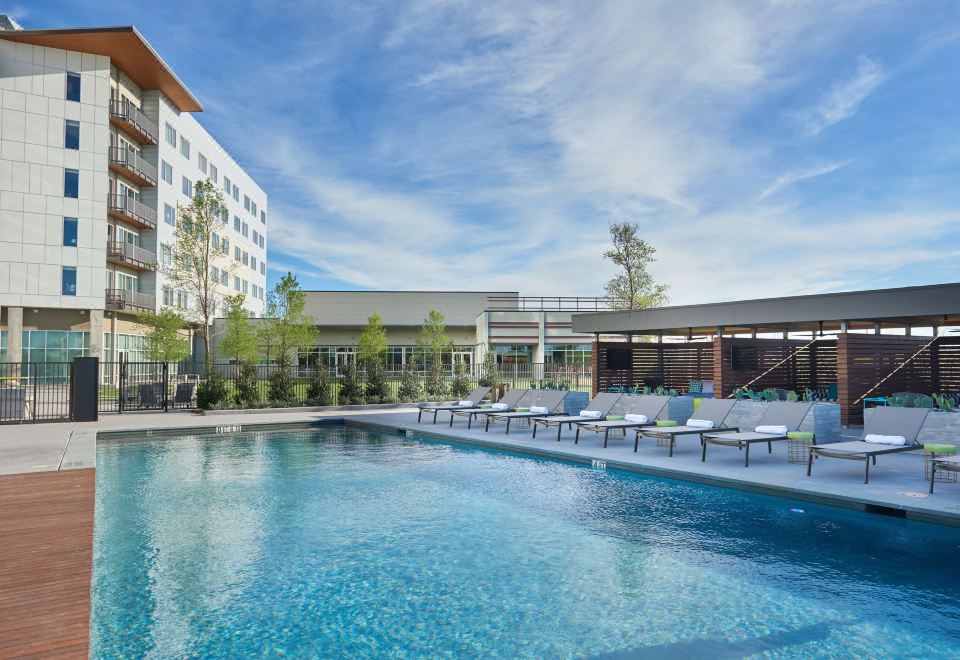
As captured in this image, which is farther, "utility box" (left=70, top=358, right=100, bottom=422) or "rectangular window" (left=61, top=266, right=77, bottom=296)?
"rectangular window" (left=61, top=266, right=77, bottom=296)

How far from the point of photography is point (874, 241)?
2578 cm

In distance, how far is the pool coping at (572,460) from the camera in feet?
24.6


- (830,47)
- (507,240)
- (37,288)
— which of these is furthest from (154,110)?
(830,47)

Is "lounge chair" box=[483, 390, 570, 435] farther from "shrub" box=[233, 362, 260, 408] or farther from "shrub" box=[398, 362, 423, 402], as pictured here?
"shrub" box=[233, 362, 260, 408]

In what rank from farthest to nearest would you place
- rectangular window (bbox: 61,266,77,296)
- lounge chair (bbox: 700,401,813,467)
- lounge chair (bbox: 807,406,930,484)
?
rectangular window (bbox: 61,266,77,296) < lounge chair (bbox: 700,401,813,467) < lounge chair (bbox: 807,406,930,484)

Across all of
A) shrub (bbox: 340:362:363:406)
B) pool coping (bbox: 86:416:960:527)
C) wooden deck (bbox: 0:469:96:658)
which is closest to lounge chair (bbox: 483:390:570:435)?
pool coping (bbox: 86:416:960:527)

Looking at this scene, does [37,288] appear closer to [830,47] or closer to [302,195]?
[302,195]

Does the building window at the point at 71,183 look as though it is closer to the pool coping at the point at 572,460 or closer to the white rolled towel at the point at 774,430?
the pool coping at the point at 572,460

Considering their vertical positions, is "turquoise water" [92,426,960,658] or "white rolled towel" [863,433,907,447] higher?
"white rolled towel" [863,433,907,447]

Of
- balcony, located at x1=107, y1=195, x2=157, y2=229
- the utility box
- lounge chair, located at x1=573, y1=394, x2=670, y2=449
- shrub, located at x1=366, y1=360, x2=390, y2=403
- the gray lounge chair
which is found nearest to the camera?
the gray lounge chair

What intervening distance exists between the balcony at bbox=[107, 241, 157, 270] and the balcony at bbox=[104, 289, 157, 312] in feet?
5.50

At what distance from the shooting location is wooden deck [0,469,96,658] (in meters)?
3.90

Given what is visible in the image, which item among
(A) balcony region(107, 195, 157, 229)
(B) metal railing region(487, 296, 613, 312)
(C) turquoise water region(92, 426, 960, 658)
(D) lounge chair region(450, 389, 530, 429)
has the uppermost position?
(A) balcony region(107, 195, 157, 229)

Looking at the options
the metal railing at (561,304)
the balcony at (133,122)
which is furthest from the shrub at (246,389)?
the metal railing at (561,304)
